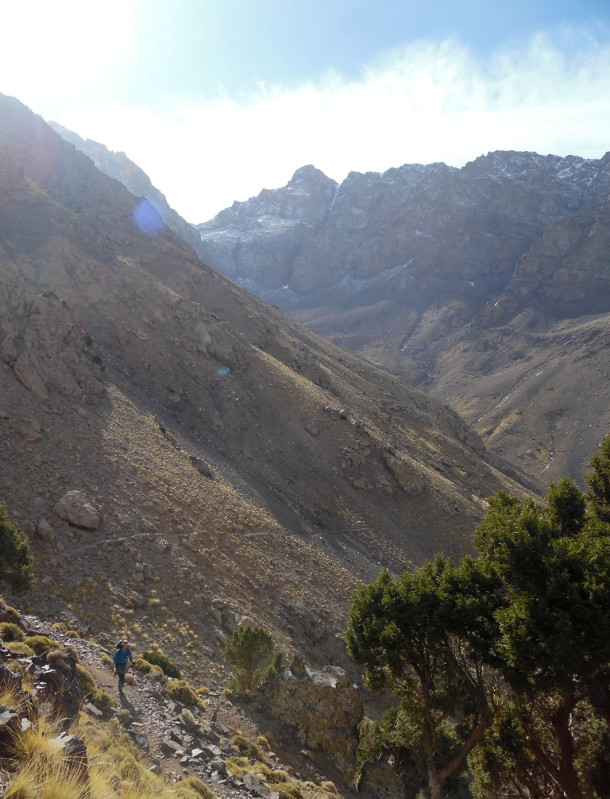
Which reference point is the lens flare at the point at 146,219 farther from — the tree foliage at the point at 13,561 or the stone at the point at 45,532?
the tree foliage at the point at 13,561

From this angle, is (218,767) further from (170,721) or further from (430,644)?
(430,644)

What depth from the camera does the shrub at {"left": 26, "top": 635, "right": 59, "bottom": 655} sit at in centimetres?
1167

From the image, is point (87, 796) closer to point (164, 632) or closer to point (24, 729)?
point (24, 729)

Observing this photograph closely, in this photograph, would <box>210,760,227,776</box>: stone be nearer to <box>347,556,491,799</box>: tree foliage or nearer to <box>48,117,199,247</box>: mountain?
<box>347,556,491,799</box>: tree foliage

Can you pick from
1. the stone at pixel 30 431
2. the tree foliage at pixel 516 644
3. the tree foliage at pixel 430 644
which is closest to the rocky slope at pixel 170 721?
the tree foliage at pixel 516 644

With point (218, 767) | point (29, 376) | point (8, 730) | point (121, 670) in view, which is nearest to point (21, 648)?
point (121, 670)

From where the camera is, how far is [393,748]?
68.6 feet

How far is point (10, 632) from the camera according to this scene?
11.8 metres

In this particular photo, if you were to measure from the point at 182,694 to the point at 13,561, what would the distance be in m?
7.15

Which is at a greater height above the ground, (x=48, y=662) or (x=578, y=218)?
(x=578, y=218)

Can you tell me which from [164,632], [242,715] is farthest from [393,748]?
[164,632]

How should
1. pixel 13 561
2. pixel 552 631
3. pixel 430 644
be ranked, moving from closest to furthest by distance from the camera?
pixel 552 631, pixel 430 644, pixel 13 561

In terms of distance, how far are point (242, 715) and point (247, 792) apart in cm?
Answer: 656

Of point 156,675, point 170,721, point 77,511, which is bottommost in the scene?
point 77,511
